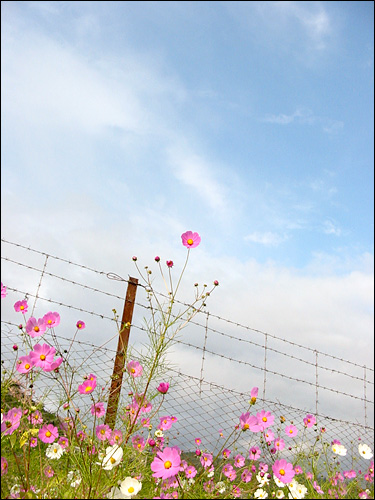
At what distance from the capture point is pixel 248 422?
1.77m

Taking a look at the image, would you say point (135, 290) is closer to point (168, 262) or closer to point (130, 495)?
point (168, 262)

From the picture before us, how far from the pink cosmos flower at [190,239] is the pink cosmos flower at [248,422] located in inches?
29.4

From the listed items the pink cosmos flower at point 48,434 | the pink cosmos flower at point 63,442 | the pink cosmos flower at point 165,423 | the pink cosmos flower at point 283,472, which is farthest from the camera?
the pink cosmos flower at point 165,423

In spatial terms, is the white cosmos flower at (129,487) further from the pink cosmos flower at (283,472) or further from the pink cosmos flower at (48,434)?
the pink cosmos flower at (48,434)

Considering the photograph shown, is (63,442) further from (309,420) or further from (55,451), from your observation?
(309,420)

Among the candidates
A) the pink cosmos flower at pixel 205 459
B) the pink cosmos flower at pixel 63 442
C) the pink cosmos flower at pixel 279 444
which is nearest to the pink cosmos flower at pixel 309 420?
the pink cosmos flower at pixel 279 444

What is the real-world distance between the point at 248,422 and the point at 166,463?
0.36m

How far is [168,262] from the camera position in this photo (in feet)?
6.72

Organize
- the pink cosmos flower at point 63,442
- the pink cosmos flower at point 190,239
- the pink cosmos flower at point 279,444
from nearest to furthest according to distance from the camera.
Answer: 1. the pink cosmos flower at point 190,239
2. the pink cosmos flower at point 63,442
3. the pink cosmos flower at point 279,444

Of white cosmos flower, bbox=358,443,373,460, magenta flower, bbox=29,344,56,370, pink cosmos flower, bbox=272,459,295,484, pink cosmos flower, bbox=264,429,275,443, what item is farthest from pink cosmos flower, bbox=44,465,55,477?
white cosmos flower, bbox=358,443,373,460

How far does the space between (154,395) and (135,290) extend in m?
1.72

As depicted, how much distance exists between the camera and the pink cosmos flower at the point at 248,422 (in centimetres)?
175

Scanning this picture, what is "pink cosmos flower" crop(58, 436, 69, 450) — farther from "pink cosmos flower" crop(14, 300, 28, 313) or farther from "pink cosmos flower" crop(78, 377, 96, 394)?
"pink cosmos flower" crop(14, 300, 28, 313)

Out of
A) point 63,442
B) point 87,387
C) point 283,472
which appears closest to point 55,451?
point 63,442
